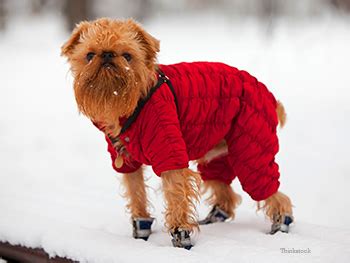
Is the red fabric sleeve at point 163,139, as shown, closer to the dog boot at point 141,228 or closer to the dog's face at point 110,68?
the dog's face at point 110,68

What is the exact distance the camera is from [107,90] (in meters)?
3.08

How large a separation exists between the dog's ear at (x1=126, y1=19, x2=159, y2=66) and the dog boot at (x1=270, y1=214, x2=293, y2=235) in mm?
1406

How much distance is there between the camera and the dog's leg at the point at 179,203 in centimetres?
320

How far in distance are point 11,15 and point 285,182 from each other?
12.0 m

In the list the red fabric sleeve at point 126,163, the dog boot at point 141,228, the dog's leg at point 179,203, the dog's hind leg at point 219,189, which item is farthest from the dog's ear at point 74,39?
the dog's hind leg at point 219,189

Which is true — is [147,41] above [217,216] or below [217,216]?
above

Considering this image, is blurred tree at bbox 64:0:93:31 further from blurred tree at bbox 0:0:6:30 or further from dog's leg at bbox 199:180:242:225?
dog's leg at bbox 199:180:242:225

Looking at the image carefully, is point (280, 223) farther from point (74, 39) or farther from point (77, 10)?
point (77, 10)

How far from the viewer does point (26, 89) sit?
10336 mm

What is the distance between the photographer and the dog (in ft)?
10.1

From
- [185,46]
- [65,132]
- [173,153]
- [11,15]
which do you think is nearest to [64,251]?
[173,153]

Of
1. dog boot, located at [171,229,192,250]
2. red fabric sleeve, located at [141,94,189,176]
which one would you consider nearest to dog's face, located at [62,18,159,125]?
red fabric sleeve, located at [141,94,189,176]

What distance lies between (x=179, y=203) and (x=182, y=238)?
22 centimetres

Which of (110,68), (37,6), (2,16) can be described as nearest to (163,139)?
(110,68)
